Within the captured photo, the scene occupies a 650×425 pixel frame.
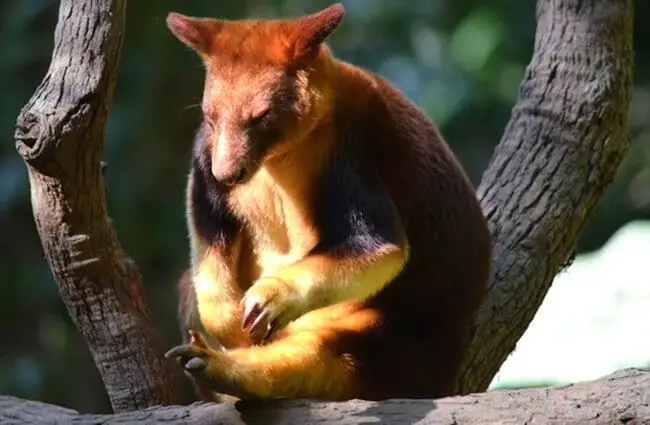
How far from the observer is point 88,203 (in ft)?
9.32

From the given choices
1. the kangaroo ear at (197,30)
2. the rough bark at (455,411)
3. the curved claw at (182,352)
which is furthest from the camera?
the kangaroo ear at (197,30)

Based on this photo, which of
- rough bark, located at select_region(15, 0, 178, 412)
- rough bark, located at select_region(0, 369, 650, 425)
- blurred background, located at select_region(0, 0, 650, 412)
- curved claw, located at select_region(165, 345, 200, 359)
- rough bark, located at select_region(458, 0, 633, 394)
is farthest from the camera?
blurred background, located at select_region(0, 0, 650, 412)

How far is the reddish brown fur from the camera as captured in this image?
2.68m

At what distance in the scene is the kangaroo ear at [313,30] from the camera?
274 centimetres

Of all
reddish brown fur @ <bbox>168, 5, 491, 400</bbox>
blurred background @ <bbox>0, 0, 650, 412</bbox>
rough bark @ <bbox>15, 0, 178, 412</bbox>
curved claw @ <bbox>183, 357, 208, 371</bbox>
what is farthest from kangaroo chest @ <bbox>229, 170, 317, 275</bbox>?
blurred background @ <bbox>0, 0, 650, 412</bbox>

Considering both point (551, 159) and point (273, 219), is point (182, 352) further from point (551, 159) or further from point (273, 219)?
point (551, 159)

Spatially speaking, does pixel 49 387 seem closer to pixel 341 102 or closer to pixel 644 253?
pixel 644 253

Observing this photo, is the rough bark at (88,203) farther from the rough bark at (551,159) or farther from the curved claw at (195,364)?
the rough bark at (551,159)

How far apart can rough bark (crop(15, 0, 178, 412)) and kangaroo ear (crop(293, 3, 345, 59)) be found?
1.43 ft

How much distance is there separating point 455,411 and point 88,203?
3.49 feet

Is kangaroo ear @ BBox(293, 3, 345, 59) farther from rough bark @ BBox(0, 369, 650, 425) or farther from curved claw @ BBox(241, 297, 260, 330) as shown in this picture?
rough bark @ BBox(0, 369, 650, 425)

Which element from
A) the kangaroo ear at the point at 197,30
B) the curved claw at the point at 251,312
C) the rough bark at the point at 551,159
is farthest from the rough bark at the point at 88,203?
the rough bark at the point at 551,159

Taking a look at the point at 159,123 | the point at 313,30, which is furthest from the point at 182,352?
the point at 159,123

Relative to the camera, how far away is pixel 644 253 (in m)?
6.00
